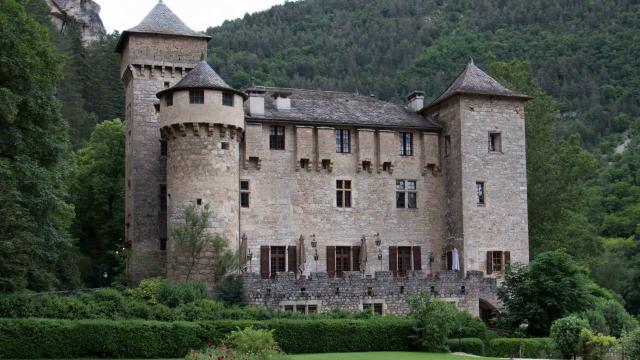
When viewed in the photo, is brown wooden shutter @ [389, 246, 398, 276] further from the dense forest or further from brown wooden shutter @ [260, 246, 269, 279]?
the dense forest

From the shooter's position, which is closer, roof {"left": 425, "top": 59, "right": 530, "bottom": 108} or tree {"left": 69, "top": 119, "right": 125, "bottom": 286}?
roof {"left": 425, "top": 59, "right": 530, "bottom": 108}

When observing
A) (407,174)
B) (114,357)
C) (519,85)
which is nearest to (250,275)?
(114,357)

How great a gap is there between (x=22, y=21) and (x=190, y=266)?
12787 millimetres

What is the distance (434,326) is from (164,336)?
10.5m

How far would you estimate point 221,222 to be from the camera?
38000mm

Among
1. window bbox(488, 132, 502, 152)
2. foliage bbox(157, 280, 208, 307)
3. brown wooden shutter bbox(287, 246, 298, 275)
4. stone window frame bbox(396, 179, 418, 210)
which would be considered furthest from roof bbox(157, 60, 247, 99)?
window bbox(488, 132, 502, 152)

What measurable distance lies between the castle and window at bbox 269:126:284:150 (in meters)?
0.06

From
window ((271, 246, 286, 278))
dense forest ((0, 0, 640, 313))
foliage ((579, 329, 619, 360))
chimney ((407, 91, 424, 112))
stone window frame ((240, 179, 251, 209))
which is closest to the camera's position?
foliage ((579, 329, 619, 360))

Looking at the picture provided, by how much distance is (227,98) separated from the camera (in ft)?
128

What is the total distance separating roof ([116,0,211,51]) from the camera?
43656 mm

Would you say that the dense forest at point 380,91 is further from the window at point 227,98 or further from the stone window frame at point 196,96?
the window at point 227,98

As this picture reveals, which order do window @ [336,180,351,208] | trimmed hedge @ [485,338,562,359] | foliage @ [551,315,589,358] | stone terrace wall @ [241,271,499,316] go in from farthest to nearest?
window @ [336,180,351,208] → stone terrace wall @ [241,271,499,316] → trimmed hedge @ [485,338,562,359] → foliage @ [551,315,589,358]

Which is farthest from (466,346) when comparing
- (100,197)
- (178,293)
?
(100,197)

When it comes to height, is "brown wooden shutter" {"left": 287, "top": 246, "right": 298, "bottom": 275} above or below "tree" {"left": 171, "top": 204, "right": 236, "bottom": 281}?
below
